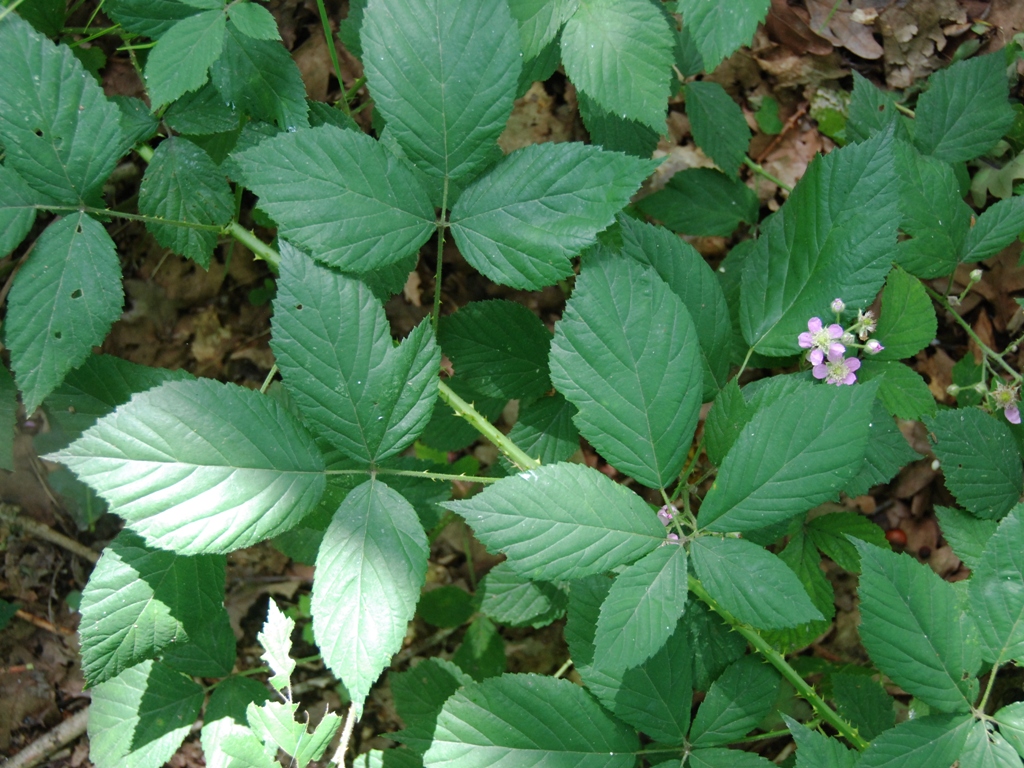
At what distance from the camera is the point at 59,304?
1602 millimetres

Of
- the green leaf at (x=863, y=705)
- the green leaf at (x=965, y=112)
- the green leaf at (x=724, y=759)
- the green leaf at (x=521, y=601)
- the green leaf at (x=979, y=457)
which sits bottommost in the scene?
the green leaf at (x=863, y=705)

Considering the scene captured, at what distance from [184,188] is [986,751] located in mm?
2214

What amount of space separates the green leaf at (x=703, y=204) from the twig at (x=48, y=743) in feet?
8.58

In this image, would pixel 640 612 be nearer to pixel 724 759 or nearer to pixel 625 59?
pixel 724 759

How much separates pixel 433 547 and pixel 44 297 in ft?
5.28

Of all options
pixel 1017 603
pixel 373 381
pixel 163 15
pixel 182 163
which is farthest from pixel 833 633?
pixel 163 15

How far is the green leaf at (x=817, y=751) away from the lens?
4.84 ft

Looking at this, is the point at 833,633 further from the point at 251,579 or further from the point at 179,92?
the point at 179,92

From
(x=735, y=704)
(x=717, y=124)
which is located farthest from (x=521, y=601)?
(x=717, y=124)

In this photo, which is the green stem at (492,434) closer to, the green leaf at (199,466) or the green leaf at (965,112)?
the green leaf at (199,466)

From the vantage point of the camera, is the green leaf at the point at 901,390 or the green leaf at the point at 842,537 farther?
the green leaf at the point at 842,537

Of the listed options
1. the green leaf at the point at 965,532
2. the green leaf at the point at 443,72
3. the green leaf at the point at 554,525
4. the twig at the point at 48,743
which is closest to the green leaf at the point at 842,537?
the green leaf at the point at 965,532

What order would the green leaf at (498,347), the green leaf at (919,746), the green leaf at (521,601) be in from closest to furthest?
the green leaf at (919,746) < the green leaf at (498,347) < the green leaf at (521,601)

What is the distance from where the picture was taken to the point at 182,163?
184 centimetres
